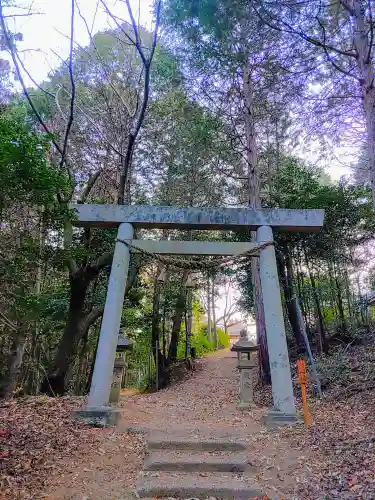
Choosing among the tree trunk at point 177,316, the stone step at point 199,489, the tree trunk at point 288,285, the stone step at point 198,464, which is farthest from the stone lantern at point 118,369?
the tree trunk at point 177,316

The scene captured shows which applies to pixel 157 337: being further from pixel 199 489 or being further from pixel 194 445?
pixel 199 489

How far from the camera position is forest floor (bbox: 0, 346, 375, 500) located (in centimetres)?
349

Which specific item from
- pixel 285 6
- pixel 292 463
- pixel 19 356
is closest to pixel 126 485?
pixel 292 463

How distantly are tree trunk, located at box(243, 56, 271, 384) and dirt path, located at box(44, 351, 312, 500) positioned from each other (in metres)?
1.77

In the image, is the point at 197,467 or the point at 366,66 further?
the point at 366,66

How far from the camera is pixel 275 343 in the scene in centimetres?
586

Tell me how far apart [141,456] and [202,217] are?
150 inches

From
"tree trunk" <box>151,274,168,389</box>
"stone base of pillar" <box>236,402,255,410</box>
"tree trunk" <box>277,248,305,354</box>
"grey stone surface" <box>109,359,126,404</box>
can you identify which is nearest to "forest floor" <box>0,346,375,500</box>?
"stone base of pillar" <box>236,402,255,410</box>

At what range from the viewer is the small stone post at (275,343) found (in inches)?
216

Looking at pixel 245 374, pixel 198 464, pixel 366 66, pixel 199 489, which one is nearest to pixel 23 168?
pixel 199 489

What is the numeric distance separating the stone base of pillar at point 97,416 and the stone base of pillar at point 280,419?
2.36 meters

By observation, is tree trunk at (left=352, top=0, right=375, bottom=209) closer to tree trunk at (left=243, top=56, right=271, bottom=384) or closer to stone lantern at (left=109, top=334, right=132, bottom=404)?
tree trunk at (left=243, top=56, right=271, bottom=384)

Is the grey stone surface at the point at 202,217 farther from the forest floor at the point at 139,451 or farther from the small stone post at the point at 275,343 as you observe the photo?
the forest floor at the point at 139,451

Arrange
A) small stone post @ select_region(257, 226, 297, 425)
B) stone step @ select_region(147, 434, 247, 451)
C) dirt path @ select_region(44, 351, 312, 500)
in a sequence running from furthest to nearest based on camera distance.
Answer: small stone post @ select_region(257, 226, 297, 425) < stone step @ select_region(147, 434, 247, 451) < dirt path @ select_region(44, 351, 312, 500)
